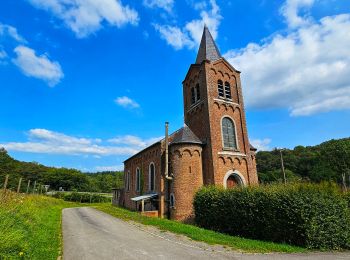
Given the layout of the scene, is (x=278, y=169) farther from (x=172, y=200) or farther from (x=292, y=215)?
(x=292, y=215)

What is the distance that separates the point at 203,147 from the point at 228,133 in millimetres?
2925

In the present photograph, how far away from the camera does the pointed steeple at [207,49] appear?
2608cm

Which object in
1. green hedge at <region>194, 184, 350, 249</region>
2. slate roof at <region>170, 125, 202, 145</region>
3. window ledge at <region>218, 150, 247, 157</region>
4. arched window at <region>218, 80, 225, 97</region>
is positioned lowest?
green hedge at <region>194, 184, 350, 249</region>

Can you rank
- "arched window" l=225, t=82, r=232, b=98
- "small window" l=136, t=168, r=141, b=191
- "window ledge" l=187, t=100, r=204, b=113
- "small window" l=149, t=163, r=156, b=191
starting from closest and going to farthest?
1. "window ledge" l=187, t=100, r=204, b=113
2. "arched window" l=225, t=82, r=232, b=98
3. "small window" l=149, t=163, r=156, b=191
4. "small window" l=136, t=168, r=141, b=191

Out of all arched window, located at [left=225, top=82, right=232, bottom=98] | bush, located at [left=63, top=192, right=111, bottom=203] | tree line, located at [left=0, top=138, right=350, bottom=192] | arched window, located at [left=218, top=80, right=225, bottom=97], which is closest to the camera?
arched window, located at [left=218, top=80, right=225, bottom=97]

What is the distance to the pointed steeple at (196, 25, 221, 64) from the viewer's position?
26.1m

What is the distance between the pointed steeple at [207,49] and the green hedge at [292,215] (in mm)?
16460

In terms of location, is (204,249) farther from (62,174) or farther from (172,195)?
(62,174)

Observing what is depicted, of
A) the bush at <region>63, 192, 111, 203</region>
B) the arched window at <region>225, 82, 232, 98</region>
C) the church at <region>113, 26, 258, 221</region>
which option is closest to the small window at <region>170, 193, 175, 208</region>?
the church at <region>113, 26, 258, 221</region>

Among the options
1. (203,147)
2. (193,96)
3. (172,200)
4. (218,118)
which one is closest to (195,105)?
(193,96)

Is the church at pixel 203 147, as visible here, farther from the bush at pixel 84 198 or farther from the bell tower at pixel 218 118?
the bush at pixel 84 198

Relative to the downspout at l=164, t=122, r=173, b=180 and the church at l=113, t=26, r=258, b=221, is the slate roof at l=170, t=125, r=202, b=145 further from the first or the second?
the downspout at l=164, t=122, r=173, b=180

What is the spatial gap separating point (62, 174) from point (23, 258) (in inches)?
3763

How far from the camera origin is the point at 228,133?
2330 centimetres
